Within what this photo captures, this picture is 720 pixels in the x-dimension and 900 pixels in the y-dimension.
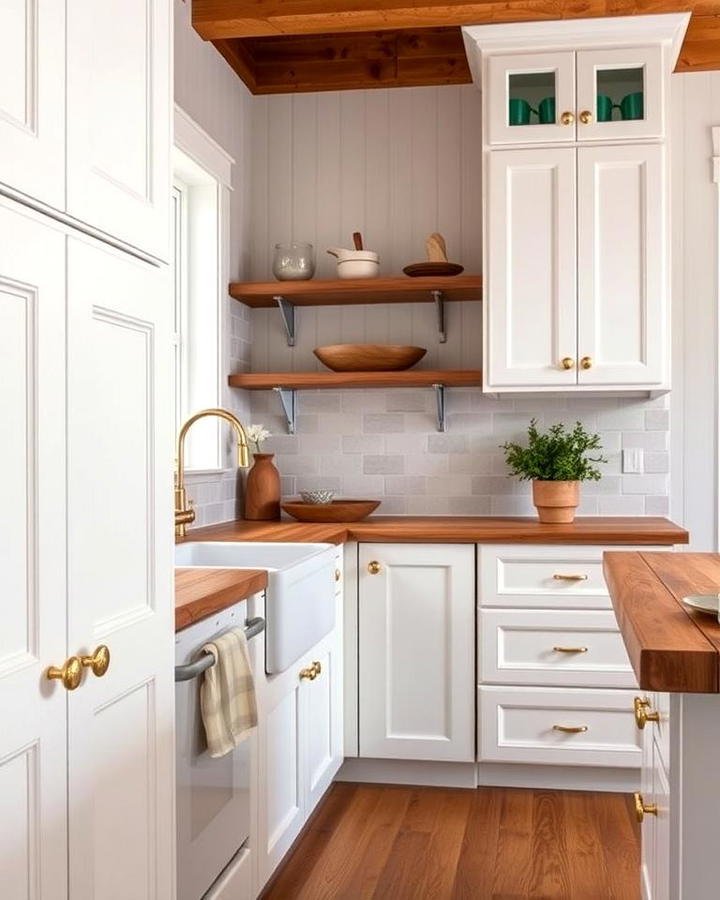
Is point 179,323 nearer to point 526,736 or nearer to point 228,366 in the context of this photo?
point 228,366

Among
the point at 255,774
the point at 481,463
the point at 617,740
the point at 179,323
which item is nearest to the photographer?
the point at 255,774

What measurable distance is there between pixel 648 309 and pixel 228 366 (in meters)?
1.57

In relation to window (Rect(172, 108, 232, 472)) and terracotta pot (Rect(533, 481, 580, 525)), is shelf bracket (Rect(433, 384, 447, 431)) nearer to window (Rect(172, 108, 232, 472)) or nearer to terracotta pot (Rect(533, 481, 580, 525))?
terracotta pot (Rect(533, 481, 580, 525))

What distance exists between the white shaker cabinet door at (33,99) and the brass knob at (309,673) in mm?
1861

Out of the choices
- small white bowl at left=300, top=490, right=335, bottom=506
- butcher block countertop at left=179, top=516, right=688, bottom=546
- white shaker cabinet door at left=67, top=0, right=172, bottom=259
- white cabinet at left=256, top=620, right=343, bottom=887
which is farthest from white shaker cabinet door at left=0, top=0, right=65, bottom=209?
small white bowl at left=300, top=490, right=335, bottom=506

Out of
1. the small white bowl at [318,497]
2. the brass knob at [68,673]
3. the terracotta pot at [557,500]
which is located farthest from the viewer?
the small white bowl at [318,497]

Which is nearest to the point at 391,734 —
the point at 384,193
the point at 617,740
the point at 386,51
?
the point at 617,740

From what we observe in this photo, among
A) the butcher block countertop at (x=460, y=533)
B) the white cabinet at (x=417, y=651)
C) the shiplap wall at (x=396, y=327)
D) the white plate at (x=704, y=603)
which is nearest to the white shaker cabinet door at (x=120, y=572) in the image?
the white plate at (x=704, y=603)

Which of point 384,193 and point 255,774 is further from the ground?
point 384,193

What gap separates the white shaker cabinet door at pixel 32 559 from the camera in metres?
1.24

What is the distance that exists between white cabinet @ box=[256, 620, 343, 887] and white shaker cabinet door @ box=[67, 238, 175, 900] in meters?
0.79

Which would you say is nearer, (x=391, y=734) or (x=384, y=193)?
(x=391, y=734)

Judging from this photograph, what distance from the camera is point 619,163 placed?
12.0ft

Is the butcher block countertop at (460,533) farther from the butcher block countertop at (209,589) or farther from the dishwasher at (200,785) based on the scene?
the dishwasher at (200,785)
